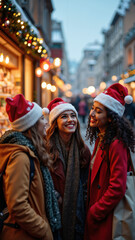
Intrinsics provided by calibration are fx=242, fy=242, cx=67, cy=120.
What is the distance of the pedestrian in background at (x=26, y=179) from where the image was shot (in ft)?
6.15

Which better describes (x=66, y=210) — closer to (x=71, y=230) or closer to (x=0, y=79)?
(x=71, y=230)

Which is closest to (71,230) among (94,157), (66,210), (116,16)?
(66,210)

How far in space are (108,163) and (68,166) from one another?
0.59 meters

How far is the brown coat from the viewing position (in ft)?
6.12

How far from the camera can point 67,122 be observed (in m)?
3.05

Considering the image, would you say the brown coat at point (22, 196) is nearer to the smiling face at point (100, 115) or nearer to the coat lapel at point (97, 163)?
the coat lapel at point (97, 163)

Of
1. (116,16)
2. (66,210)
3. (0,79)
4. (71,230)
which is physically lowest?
(71,230)

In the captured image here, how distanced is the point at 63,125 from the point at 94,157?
589mm

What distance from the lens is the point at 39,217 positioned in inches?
77.5

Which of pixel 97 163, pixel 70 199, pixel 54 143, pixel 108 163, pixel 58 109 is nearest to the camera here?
pixel 108 163

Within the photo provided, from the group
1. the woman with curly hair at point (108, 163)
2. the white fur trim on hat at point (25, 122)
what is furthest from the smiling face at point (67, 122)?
the white fur trim on hat at point (25, 122)

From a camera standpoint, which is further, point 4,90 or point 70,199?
point 4,90

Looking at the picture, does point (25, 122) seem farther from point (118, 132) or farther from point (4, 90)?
point (4, 90)

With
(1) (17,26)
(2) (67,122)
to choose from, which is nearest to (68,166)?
(2) (67,122)
